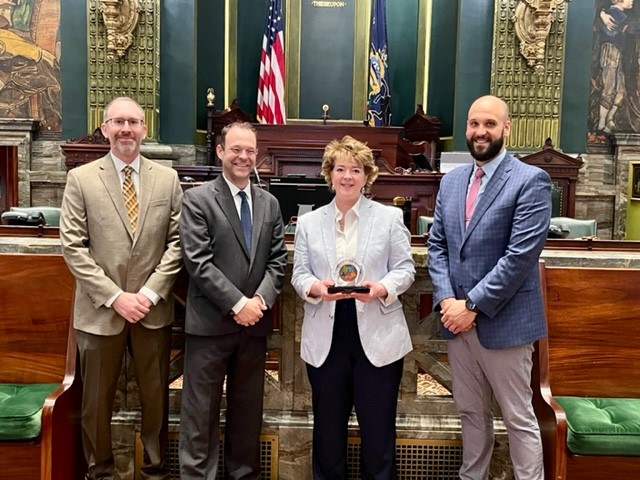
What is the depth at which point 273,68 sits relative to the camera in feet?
29.7

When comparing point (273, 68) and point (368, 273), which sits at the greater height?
point (273, 68)

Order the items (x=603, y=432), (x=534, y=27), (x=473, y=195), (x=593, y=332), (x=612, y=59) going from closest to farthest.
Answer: (x=603, y=432)
(x=473, y=195)
(x=593, y=332)
(x=534, y=27)
(x=612, y=59)

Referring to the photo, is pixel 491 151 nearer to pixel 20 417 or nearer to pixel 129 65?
pixel 20 417

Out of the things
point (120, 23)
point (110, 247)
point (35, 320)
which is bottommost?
point (35, 320)

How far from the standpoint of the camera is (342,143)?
2.53 m

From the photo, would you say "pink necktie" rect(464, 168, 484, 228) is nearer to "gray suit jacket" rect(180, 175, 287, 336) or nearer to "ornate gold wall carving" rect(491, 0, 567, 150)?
"gray suit jacket" rect(180, 175, 287, 336)

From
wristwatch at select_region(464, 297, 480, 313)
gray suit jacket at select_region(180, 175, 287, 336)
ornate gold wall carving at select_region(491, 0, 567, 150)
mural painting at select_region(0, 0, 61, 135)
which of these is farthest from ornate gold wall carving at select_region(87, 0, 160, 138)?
wristwatch at select_region(464, 297, 480, 313)

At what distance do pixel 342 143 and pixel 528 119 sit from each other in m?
6.68

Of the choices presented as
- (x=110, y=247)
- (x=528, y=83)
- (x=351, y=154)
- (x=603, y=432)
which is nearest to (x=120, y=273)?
(x=110, y=247)

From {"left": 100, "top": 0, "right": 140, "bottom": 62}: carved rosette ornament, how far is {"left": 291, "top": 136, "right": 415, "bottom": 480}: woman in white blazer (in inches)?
256

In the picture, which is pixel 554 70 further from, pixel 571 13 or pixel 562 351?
pixel 562 351

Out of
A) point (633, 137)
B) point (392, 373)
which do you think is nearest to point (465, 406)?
point (392, 373)

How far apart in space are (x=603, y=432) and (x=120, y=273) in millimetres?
2004

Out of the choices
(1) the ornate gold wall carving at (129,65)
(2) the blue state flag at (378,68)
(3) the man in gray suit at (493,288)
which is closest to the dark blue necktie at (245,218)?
(3) the man in gray suit at (493,288)
